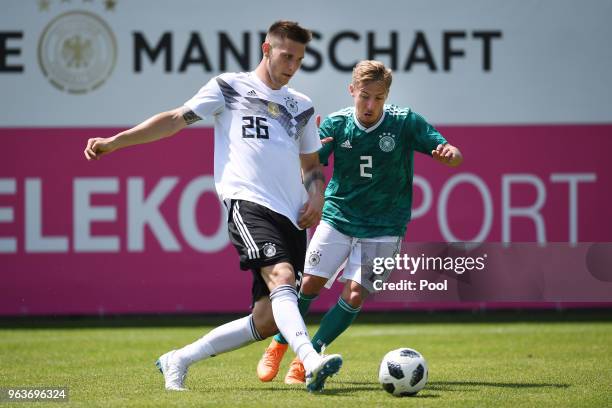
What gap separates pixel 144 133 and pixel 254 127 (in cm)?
67

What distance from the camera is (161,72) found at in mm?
13500

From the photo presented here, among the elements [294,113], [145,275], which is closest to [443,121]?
[145,275]

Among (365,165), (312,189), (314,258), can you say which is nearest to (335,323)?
(314,258)

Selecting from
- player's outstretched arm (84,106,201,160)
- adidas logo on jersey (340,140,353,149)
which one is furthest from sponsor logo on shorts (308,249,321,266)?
player's outstretched arm (84,106,201,160)

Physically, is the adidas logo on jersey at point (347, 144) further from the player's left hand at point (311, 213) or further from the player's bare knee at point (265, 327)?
the player's bare knee at point (265, 327)

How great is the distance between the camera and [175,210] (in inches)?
530

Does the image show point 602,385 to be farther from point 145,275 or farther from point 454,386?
point 145,275

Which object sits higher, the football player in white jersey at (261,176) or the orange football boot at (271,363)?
the football player in white jersey at (261,176)

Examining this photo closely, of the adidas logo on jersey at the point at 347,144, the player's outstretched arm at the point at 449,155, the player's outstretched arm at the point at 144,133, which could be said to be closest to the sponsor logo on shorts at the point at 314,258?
the adidas logo on jersey at the point at 347,144

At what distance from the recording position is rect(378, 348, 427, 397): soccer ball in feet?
21.3

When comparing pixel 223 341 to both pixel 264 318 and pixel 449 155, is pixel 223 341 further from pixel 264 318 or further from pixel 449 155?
Answer: pixel 449 155

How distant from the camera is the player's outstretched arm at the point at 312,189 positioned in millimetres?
6602

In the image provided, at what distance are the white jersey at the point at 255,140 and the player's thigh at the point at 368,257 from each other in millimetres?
979

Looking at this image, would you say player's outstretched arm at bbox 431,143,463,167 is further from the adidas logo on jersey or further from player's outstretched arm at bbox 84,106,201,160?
player's outstretched arm at bbox 84,106,201,160
